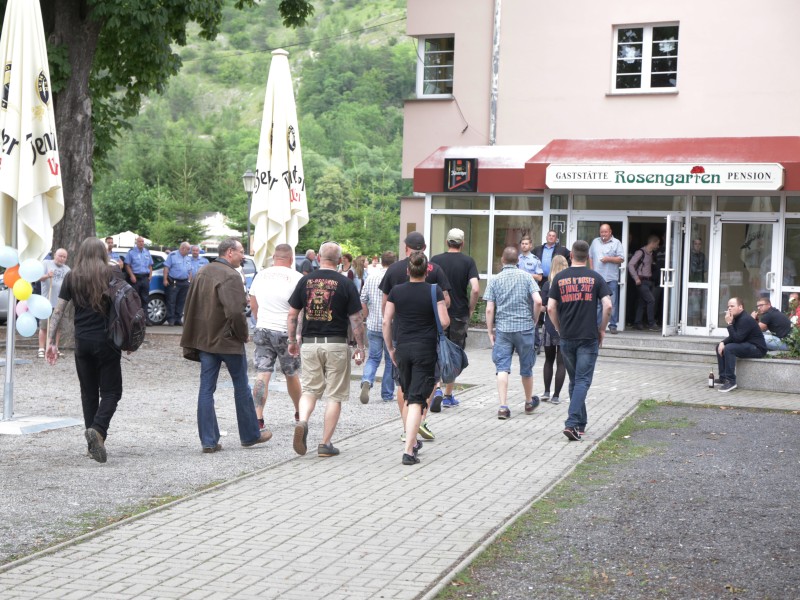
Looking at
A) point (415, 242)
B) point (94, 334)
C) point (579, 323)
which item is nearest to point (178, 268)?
point (415, 242)

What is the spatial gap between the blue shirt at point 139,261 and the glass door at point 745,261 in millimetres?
12216

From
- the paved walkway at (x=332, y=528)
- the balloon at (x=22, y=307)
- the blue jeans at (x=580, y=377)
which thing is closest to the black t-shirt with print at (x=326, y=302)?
the paved walkway at (x=332, y=528)

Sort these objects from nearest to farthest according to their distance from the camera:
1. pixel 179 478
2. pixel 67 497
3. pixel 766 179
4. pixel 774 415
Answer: pixel 67 497 < pixel 179 478 < pixel 774 415 < pixel 766 179

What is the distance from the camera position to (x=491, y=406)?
13766 millimetres

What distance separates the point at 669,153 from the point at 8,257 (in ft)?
45.5

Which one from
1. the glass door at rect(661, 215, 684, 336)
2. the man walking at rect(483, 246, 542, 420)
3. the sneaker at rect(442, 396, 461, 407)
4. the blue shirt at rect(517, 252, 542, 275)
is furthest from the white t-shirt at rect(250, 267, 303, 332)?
the glass door at rect(661, 215, 684, 336)

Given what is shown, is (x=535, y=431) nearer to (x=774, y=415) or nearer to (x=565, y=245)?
(x=774, y=415)

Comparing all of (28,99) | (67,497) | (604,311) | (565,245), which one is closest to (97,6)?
(28,99)

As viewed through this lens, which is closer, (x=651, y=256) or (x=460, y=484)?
(x=460, y=484)

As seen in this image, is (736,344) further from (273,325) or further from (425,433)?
(273,325)

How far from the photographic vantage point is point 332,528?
7.30 meters

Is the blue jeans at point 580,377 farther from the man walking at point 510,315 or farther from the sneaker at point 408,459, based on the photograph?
the sneaker at point 408,459

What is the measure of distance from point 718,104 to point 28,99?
14.5 m

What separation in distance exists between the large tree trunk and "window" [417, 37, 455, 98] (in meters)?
7.76
